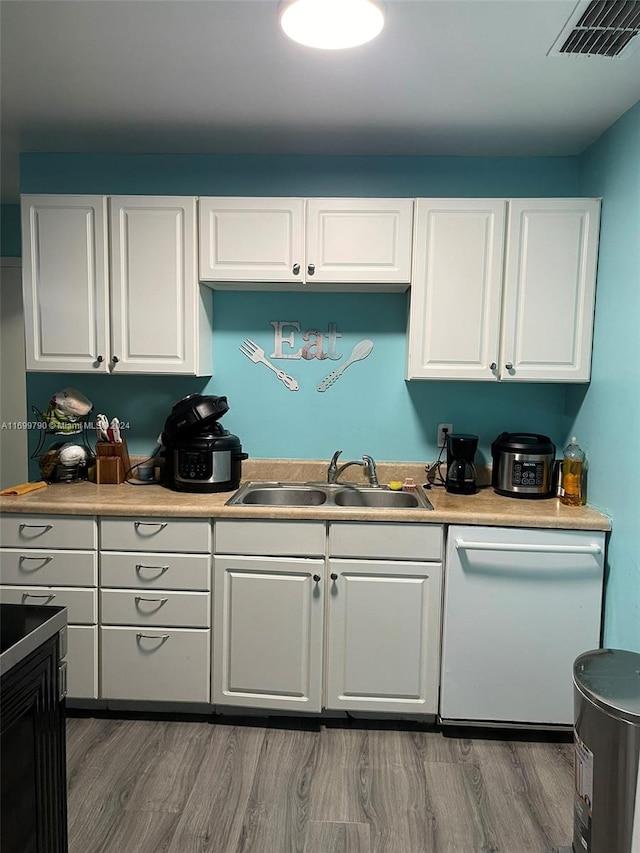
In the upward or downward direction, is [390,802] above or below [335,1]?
below

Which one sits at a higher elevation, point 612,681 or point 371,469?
point 371,469

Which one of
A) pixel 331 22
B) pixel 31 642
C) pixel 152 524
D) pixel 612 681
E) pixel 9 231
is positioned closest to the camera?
pixel 31 642

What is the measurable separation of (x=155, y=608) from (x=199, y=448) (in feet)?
2.26

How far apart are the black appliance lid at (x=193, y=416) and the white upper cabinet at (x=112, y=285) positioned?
171 mm

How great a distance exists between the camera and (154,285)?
99.6 inches

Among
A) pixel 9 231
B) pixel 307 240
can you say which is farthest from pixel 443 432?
pixel 9 231

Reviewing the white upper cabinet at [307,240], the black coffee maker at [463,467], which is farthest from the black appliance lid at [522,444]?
the white upper cabinet at [307,240]

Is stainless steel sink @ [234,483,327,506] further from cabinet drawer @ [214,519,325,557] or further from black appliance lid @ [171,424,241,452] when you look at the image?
cabinet drawer @ [214,519,325,557]

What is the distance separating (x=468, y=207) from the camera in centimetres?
243

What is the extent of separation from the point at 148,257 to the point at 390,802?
92.7 inches

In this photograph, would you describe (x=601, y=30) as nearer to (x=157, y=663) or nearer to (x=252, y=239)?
(x=252, y=239)

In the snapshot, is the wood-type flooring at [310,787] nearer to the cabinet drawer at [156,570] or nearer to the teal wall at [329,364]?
the cabinet drawer at [156,570]

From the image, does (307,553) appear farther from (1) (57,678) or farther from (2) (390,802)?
(1) (57,678)

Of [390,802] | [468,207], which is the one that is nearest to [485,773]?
[390,802]
